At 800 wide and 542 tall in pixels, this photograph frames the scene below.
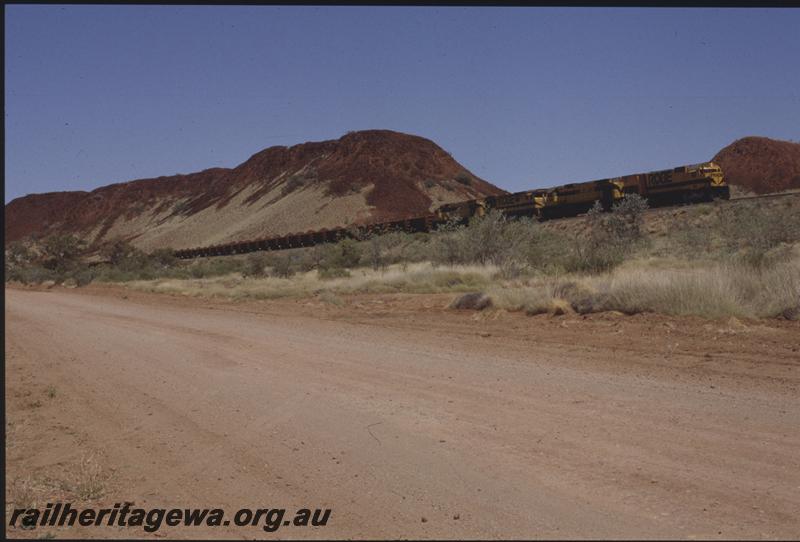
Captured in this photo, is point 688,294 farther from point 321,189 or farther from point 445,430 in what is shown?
point 321,189

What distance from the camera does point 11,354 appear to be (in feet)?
38.7

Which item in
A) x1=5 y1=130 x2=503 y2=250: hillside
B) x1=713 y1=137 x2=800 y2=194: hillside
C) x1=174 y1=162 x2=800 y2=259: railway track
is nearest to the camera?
x1=174 y1=162 x2=800 y2=259: railway track

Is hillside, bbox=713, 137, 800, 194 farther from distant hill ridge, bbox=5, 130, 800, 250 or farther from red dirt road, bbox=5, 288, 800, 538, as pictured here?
red dirt road, bbox=5, 288, 800, 538

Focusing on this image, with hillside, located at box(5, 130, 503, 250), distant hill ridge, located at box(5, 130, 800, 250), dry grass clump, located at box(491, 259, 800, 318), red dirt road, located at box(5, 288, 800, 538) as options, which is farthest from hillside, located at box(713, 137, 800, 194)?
red dirt road, located at box(5, 288, 800, 538)

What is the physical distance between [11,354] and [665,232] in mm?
32625

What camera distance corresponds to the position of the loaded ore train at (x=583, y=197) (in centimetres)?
4241

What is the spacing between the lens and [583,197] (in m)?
48.3

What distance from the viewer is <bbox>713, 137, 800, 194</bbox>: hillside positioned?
93438 mm

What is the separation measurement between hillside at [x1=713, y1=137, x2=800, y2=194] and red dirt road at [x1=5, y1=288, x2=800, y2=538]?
9408 cm

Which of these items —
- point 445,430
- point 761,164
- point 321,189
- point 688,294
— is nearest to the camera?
point 445,430

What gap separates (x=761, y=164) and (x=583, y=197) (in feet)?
211

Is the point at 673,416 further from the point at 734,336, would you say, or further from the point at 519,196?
the point at 519,196

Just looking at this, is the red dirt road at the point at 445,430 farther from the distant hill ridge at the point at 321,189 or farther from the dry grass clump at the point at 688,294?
the distant hill ridge at the point at 321,189

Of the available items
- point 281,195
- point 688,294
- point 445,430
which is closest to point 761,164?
point 281,195
